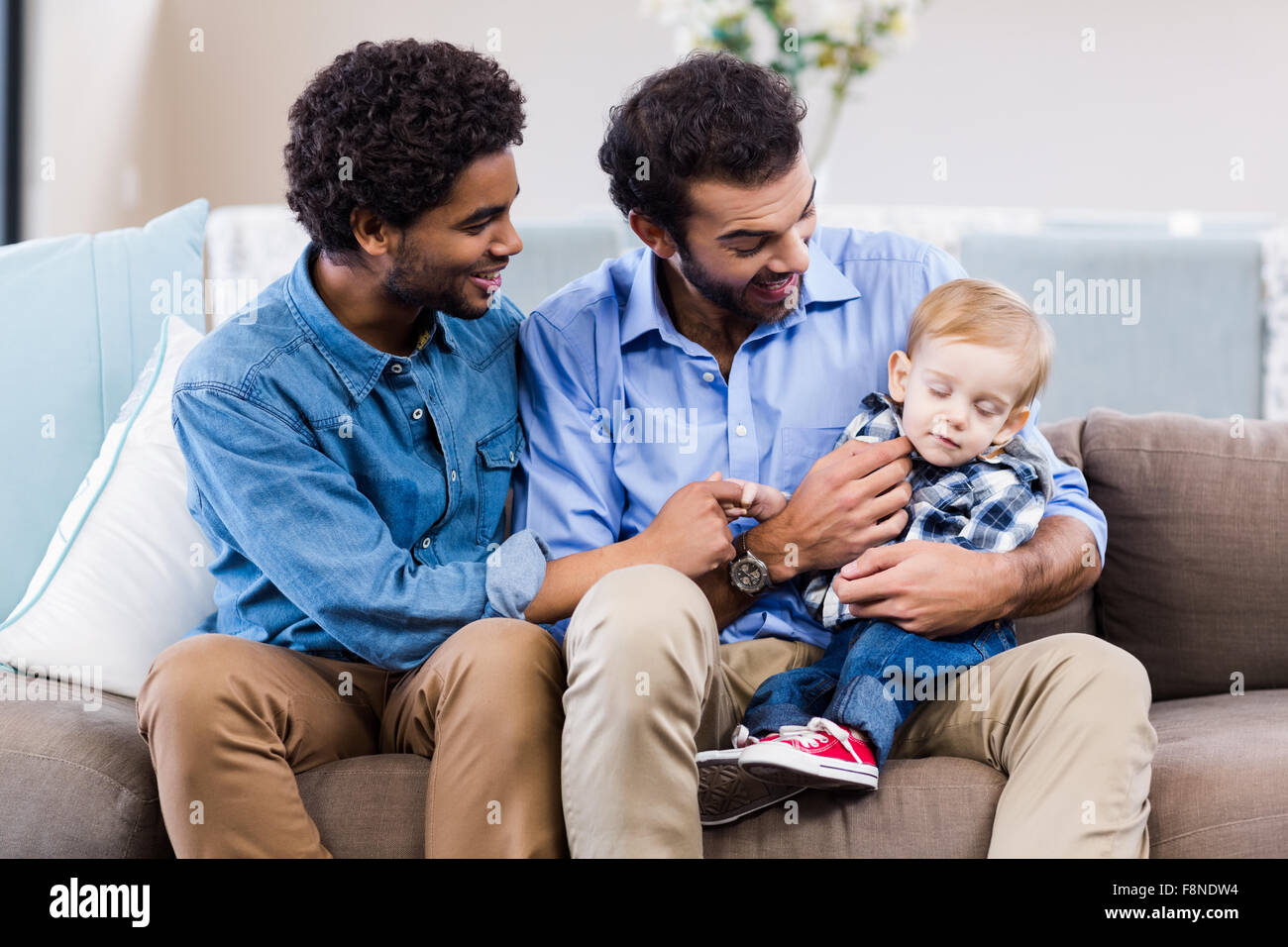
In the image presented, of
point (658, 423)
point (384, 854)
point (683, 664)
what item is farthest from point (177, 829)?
point (658, 423)

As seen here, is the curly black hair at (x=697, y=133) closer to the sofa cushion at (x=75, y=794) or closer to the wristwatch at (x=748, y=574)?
the wristwatch at (x=748, y=574)

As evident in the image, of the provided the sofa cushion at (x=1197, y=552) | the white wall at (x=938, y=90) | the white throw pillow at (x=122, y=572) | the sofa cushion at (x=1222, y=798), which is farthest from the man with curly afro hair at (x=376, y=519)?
the white wall at (x=938, y=90)

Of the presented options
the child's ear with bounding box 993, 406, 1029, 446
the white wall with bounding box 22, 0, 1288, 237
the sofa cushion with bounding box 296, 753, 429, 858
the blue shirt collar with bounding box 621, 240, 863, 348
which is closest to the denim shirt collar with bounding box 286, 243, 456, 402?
the blue shirt collar with bounding box 621, 240, 863, 348

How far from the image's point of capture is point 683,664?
124 centimetres

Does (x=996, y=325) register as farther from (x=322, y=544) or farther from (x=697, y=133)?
(x=322, y=544)

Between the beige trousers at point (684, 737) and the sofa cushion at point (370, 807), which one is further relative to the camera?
the sofa cushion at point (370, 807)

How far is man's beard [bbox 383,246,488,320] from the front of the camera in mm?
1498

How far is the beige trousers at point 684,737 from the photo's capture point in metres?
1.21

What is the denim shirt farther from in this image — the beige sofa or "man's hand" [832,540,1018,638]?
"man's hand" [832,540,1018,638]

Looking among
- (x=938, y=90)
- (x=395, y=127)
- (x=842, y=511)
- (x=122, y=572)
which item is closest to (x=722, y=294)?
(x=842, y=511)

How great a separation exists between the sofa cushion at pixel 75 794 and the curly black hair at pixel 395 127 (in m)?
0.69

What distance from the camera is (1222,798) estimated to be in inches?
51.3

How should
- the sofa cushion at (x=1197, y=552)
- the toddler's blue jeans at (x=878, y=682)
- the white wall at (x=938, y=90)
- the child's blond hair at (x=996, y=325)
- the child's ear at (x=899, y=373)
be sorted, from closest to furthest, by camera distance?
the toddler's blue jeans at (x=878, y=682) → the child's blond hair at (x=996, y=325) → the child's ear at (x=899, y=373) → the sofa cushion at (x=1197, y=552) → the white wall at (x=938, y=90)
